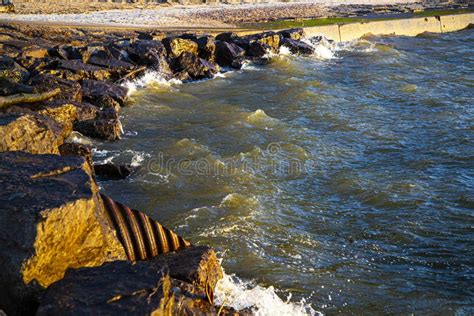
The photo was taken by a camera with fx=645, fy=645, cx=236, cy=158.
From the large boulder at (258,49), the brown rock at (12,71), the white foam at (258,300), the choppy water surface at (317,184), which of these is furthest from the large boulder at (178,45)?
the white foam at (258,300)

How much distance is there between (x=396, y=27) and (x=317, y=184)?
18382 millimetres

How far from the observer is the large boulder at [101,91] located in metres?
12.2

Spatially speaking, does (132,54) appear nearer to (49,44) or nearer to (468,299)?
(49,44)

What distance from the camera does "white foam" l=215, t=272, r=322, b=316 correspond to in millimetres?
4996

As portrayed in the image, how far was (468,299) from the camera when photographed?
5.58m

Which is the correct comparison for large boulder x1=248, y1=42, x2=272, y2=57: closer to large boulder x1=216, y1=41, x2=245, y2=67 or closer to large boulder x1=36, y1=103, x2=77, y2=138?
large boulder x1=216, y1=41, x2=245, y2=67

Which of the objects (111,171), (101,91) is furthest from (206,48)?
(111,171)

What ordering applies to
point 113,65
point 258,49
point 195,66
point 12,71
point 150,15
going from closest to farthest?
point 12,71
point 113,65
point 195,66
point 258,49
point 150,15

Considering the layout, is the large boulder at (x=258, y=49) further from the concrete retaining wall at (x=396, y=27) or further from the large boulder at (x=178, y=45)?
the concrete retaining wall at (x=396, y=27)

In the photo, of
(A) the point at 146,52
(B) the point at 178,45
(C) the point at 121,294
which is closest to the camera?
(C) the point at 121,294

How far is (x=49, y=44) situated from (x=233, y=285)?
12092 mm

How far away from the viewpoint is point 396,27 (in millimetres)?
25297

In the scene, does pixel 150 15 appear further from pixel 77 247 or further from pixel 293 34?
pixel 77 247

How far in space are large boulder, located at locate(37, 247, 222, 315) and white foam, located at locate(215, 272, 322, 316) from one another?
92 centimetres
